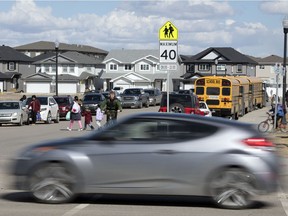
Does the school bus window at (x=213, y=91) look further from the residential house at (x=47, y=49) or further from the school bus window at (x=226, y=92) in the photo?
the residential house at (x=47, y=49)

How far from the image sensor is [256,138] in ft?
32.1

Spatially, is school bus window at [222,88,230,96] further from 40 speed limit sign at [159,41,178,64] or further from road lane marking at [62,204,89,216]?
road lane marking at [62,204,89,216]

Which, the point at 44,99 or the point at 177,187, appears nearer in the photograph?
the point at 177,187

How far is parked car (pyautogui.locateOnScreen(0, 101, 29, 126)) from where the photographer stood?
33.9 metres

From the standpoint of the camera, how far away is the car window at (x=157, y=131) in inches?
387

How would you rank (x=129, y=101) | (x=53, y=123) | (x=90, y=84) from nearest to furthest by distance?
(x=53, y=123) → (x=129, y=101) → (x=90, y=84)

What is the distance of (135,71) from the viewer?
111312 mm

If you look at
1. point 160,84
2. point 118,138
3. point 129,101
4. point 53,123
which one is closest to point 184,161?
point 118,138

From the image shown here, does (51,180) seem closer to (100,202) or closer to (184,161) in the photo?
(100,202)

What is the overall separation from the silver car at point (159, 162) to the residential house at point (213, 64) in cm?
9986

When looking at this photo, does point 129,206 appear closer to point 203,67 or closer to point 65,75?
point 65,75

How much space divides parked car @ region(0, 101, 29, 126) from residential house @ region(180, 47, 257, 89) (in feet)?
250

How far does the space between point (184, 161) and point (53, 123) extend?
28.7m

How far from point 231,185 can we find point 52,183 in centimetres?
276
